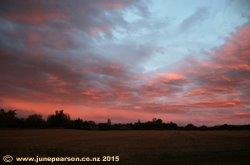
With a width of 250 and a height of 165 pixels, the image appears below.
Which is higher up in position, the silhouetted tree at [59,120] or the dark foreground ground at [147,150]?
the silhouetted tree at [59,120]

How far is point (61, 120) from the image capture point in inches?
7638

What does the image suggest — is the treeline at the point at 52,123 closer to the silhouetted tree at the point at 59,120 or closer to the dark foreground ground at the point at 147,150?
the silhouetted tree at the point at 59,120

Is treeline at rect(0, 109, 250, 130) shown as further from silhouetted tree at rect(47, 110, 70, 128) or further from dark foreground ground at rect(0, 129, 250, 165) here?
dark foreground ground at rect(0, 129, 250, 165)

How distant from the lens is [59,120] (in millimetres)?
193875

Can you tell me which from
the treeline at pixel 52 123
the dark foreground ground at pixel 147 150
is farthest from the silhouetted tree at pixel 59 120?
the dark foreground ground at pixel 147 150

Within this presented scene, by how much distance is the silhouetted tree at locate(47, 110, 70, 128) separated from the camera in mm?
187500

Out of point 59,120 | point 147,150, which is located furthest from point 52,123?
point 147,150

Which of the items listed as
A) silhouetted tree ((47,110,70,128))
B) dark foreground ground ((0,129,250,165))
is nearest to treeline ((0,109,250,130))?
silhouetted tree ((47,110,70,128))

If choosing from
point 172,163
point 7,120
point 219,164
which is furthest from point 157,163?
point 7,120

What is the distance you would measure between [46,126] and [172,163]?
15929 centimetres

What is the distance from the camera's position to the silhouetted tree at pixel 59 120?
188 meters

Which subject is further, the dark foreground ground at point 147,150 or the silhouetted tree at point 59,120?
the silhouetted tree at point 59,120

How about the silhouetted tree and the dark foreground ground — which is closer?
the dark foreground ground

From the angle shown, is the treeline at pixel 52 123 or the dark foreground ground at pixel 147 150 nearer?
the dark foreground ground at pixel 147 150
